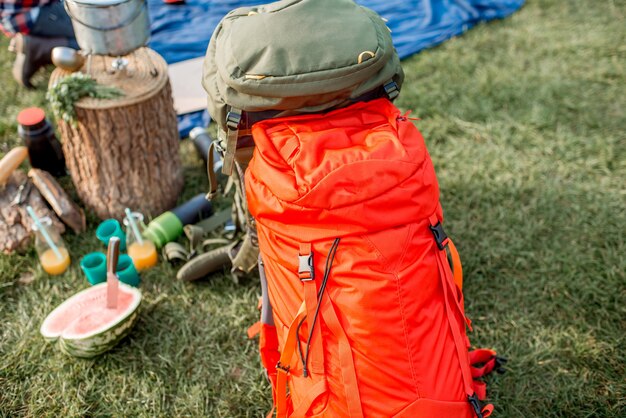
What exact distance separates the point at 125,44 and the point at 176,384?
1675 mm

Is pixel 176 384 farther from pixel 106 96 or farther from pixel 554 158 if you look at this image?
pixel 554 158

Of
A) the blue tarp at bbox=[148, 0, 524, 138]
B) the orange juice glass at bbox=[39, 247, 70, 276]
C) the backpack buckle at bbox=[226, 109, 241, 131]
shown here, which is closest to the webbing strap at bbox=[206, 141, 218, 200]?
the backpack buckle at bbox=[226, 109, 241, 131]

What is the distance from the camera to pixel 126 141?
301cm

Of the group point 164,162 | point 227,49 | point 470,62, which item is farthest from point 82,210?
point 470,62

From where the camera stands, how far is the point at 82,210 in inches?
129

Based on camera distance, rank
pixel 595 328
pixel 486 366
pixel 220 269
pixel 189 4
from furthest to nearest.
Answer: pixel 189 4 < pixel 220 269 < pixel 595 328 < pixel 486 366

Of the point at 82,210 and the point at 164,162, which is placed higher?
the point at 164,162

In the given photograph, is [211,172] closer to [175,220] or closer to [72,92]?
[175,220]

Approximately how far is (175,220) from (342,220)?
154 centimetres

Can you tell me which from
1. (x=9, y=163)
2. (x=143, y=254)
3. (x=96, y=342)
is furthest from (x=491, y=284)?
(x=9, y=163)

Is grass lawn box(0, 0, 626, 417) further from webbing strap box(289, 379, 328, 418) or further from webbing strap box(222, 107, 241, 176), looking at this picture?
webbing strap box(222, 107, 241, 176)

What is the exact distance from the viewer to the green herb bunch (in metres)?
2.81

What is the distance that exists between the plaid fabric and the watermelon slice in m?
2.33

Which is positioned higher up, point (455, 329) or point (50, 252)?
point (455, 329)
